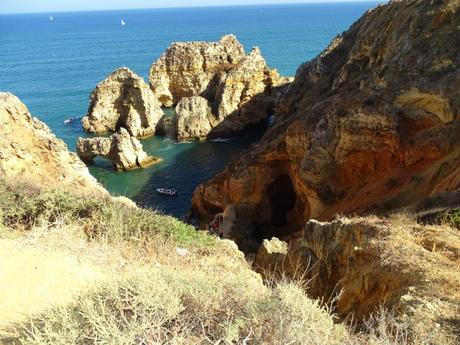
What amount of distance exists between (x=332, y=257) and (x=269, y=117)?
46.8m

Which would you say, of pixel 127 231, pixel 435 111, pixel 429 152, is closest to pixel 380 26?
pixel 435 111

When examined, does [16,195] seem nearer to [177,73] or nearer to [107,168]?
[107,168]

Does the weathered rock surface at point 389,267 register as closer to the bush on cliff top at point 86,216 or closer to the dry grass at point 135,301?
the dry grass at point 135,301

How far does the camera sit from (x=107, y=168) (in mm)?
44594

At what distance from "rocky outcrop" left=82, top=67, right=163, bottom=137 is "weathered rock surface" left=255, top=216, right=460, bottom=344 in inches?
1643

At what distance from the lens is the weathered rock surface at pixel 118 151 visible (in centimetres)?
4284

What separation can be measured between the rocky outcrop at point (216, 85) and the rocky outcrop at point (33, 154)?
31209 mm

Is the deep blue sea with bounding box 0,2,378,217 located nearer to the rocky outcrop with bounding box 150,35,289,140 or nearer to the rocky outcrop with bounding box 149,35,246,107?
the rocky outcrop with bounding box 150,35,289,140

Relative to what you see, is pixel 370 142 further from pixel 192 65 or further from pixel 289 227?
pixel 192 65

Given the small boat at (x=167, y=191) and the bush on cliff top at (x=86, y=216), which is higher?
the bush on cliff top at (x=86, y=216)

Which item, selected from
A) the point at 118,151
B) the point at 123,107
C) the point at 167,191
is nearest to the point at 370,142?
the point at 167,191

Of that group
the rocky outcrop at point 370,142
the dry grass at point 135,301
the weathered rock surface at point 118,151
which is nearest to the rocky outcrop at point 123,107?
the weathered rock surface at point 118,151

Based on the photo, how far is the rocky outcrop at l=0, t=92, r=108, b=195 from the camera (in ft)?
62.7

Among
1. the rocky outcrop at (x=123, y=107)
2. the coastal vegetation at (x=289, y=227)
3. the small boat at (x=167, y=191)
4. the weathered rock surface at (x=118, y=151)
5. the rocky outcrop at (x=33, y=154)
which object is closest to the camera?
the coastal vegetation at (x=289, y=227)
